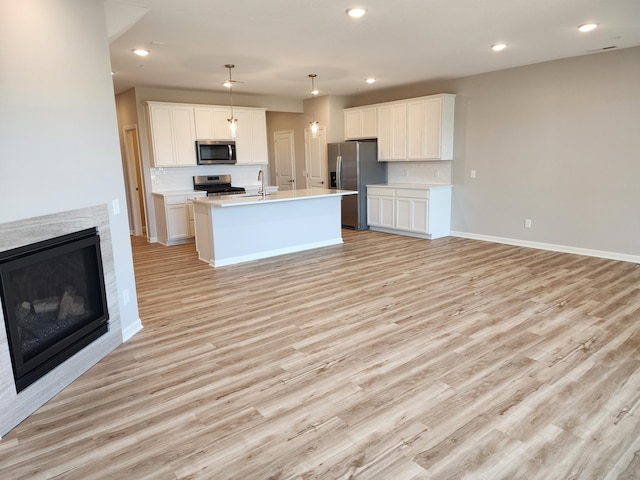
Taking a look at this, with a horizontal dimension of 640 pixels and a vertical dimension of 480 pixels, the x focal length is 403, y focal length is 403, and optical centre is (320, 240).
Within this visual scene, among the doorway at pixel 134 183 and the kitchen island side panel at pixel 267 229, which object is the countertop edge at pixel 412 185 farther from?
the doorway at pixel 134 183

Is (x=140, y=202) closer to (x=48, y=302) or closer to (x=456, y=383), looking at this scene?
(x=48, y=302)

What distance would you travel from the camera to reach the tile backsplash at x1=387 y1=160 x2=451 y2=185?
7281 millimetres

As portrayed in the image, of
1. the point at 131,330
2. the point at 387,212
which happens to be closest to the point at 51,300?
the point at 131,330

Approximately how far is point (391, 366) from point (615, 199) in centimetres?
450

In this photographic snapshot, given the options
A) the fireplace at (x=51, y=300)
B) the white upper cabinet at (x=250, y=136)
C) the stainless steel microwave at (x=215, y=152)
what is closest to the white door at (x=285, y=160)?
the white upper cabinet at (x=250, y=136)

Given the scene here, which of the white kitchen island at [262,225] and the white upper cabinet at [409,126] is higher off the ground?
the white upper cabinet at [409,126]

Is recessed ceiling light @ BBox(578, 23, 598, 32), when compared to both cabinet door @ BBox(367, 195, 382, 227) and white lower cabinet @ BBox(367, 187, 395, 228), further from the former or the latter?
cabinet door @ BBox(367, 195, 382, 227)

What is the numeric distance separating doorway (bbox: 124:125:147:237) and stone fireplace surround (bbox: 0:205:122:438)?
467 cm

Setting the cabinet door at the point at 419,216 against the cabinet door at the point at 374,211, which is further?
the cabinet door at the point at 374,211

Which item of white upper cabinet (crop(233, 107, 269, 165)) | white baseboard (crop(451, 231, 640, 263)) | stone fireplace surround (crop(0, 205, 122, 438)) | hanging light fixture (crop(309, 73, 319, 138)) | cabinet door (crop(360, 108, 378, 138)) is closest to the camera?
stone fireplace surround (crop(0, 205, 122, 438))

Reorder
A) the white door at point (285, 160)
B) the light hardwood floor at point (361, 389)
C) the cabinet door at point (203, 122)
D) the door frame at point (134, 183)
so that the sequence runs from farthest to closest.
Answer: the white door at point (285, 160)
the door frame at point (134, 183)
the cabinet door at point (203, 122)
the light hardwood floor at point (361, 389)

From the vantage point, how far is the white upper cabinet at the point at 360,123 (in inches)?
314

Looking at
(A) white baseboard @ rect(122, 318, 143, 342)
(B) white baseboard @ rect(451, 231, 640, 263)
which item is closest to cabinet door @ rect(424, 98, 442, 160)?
(B) white baseboard @ rect(451, 231, 640, 263)

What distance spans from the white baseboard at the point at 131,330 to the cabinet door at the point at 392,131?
5.57 meters
